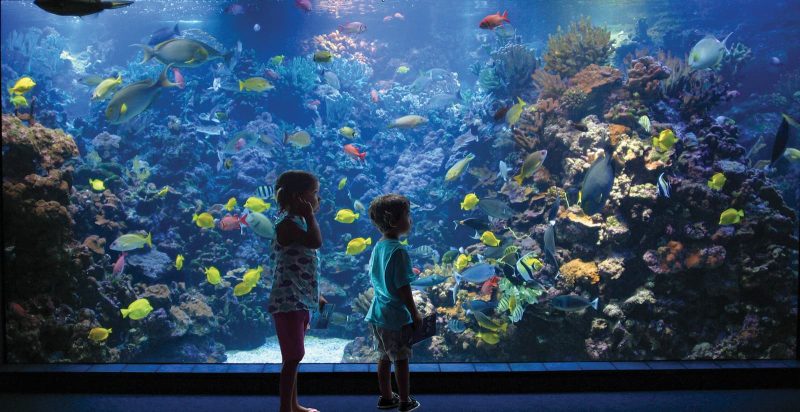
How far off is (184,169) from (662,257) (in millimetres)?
7975

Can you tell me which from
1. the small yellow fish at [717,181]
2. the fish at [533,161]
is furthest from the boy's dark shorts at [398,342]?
the small yellow fish at [717,181]

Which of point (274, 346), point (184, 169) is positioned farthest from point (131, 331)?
point (184, 169)

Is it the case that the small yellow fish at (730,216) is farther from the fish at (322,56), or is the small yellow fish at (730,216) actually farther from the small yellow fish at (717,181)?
the fish at (322,56)

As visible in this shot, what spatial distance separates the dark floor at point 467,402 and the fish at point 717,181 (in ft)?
6.99

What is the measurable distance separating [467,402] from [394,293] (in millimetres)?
1155

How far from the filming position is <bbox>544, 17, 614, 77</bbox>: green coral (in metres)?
6.92

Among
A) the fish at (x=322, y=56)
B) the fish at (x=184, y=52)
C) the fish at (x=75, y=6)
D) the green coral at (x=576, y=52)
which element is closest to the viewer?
the fish at (x=75, y=6)

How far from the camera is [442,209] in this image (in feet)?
28.7

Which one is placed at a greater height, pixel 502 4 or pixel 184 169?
pixel 502 4

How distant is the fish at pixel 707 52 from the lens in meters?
5.02

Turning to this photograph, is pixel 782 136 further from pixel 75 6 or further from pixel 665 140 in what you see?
pixel 75 6

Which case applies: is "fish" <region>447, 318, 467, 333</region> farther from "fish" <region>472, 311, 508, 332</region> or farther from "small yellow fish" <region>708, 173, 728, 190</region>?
"small yellow fish" <region>708, 173, 728, 190</region>

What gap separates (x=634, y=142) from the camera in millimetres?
5078

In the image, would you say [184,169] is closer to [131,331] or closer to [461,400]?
[131,331]
